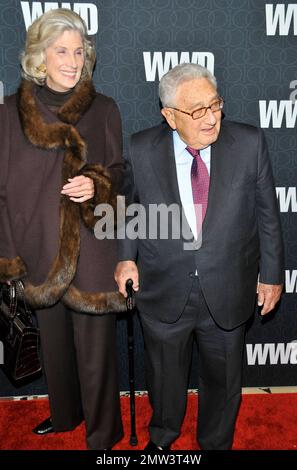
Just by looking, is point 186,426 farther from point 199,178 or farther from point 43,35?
point 43,35

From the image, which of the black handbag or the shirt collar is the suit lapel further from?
the black handbag

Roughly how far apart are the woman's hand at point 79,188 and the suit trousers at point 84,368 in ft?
1.99

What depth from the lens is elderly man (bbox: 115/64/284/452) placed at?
240 cm

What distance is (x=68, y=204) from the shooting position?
249 cm

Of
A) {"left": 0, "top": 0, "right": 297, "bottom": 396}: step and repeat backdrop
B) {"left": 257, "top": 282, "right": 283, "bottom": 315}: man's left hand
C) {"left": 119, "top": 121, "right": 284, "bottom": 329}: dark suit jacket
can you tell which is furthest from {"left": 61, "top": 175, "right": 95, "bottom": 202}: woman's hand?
{"left": 257, "top": 282, "right": 283, "bottom": 315}: man's left hand

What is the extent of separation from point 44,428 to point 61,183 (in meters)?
1.58

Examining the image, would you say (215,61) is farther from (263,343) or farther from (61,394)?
(61,394)

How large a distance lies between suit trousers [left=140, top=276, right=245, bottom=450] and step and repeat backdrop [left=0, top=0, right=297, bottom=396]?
105cm

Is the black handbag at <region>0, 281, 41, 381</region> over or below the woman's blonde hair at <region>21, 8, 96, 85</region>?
below

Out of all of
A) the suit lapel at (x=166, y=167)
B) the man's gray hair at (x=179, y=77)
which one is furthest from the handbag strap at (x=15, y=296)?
the man's gray hair at (x=179, y=77)

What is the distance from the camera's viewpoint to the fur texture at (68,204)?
7.90 ft

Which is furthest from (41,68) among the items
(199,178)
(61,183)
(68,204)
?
(199,178)

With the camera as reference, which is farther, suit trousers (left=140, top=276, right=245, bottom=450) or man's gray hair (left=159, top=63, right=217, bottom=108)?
suit trousers (left=140, top=276, right=245, bottom=450)

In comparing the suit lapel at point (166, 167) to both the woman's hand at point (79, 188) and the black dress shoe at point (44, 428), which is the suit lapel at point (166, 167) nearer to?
the woman's hand at point (79, 188)
